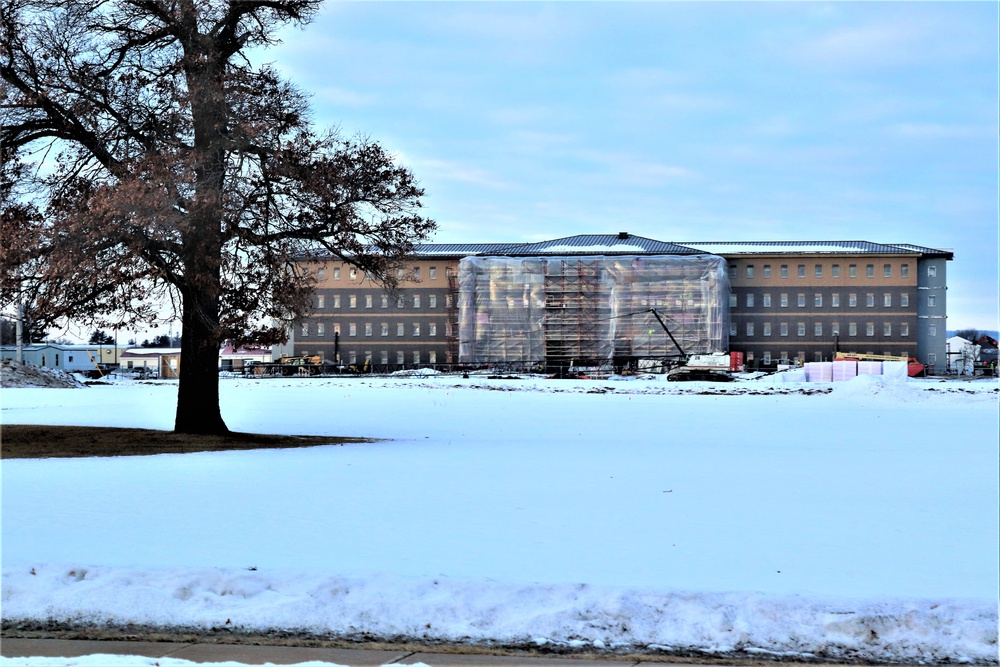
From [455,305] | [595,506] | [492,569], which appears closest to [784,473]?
[595,506]

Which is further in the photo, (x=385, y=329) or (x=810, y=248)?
(x=385, y=329)

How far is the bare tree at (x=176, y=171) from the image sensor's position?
18.2 metres

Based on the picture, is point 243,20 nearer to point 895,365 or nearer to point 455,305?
point 895,365

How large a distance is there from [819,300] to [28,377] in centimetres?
8207

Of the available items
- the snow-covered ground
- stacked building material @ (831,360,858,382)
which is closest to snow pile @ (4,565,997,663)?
the snow-covered ground

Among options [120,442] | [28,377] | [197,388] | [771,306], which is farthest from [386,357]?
[120,442]

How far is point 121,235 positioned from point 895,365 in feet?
225

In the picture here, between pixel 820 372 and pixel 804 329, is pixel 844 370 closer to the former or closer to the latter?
pixel 820 372

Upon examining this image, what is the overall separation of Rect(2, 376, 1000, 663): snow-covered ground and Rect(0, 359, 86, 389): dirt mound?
3910 centimetres

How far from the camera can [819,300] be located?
365 feet

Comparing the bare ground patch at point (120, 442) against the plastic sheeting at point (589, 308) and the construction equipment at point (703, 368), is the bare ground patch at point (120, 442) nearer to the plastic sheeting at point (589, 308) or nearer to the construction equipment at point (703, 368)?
the construction equipment at point (703, 368)

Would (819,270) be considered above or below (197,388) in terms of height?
above

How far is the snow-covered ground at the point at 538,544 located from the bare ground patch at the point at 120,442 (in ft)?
5.29

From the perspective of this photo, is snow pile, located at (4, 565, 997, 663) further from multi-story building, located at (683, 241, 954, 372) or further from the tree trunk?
multi-story building, located at (683, 241, 954, 372)
